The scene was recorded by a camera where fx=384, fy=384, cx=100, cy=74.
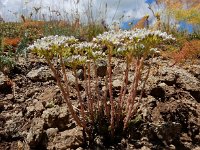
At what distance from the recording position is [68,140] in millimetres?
4574

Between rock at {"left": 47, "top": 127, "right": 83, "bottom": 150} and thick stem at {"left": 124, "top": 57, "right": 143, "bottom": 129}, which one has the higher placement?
thick stem at {"left": 124, "top": 57, "right": 143, "bottom": 129}

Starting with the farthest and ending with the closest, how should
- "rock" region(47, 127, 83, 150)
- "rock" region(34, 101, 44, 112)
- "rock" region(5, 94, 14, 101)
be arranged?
"rock" region(5, 94, 14, 101) → "rock" region(34, 101, 44, 112) → "rock" region(47, 127, 83, 150)

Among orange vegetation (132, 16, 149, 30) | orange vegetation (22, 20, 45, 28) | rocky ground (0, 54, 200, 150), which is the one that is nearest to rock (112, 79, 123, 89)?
rocky ground (0, 54, 200, 150)

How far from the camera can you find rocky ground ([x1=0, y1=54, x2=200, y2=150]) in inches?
184

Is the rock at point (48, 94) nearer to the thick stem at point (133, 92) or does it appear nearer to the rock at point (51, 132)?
the rock at point (51, 132)

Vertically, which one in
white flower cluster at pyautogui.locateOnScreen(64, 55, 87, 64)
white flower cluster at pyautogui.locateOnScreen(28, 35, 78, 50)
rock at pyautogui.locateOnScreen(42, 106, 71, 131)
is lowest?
rock at pyautogui.locateOnScreen(42, 106, 71, 131)

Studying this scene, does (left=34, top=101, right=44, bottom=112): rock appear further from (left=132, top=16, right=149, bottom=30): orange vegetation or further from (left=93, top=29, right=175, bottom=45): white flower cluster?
(left=132, top=16, right=149, bottom=30): orange vegetation

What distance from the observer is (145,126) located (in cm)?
475

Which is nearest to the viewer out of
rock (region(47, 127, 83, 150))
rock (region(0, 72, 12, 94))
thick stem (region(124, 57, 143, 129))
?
thick stem (region(124, 57, 143, 129))

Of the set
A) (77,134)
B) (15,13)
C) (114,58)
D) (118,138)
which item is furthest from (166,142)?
(15,13)

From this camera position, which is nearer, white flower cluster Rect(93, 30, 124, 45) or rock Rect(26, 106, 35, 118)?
white flower cluster Rect(93, 30, 124, 45)

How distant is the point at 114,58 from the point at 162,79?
1442 mm

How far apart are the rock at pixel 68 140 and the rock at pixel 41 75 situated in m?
1.71

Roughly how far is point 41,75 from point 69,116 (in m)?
1.53
